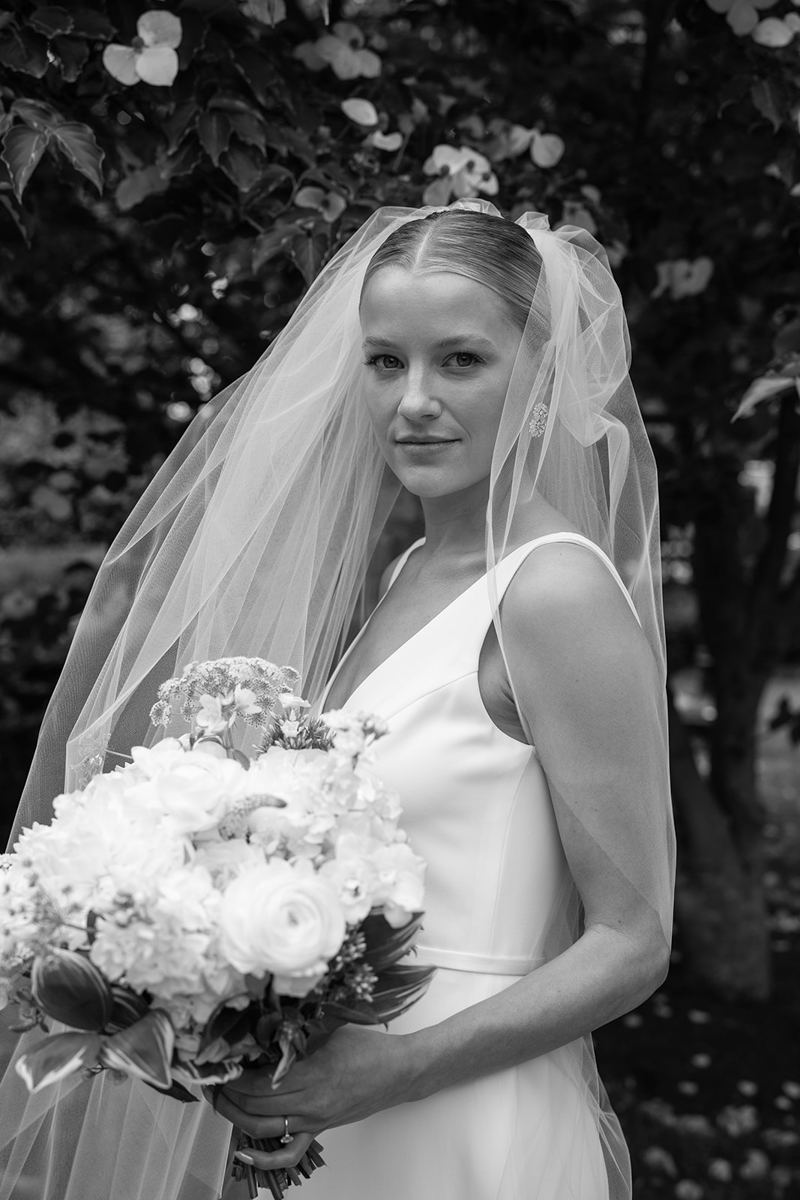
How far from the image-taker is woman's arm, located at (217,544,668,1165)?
1.71 metres

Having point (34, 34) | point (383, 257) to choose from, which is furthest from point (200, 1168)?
point (34, 34)

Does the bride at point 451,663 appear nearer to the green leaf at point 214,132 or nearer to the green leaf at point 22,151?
the green leaf at point 214,132

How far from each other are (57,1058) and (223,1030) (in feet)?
0.62

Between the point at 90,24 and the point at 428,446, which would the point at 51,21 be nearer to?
the point at 90,24

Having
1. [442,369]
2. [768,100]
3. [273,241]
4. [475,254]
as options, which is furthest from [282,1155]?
[768,100]

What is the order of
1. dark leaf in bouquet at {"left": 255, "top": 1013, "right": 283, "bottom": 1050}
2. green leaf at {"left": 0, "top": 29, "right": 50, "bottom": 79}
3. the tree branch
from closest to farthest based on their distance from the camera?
dark leaf in bouquet at {"left": 255, "top": 1013, "right": 283, "bottom": 1050} < green leaf at {"left": 0, "top": 29, "right": 50, "bottom": 79} < the tree branch

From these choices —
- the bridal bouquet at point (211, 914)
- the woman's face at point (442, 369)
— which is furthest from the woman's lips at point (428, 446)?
the bridal bouquet at point (211, 914)

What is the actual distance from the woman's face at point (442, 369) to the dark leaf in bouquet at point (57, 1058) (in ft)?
3.23

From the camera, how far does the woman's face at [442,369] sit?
192cm

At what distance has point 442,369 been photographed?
6.39ft

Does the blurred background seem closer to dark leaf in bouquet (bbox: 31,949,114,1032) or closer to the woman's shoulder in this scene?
the woman's shoulder

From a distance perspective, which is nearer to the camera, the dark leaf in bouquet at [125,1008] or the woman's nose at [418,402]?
the dark leaf in bouquet at [125,1008]

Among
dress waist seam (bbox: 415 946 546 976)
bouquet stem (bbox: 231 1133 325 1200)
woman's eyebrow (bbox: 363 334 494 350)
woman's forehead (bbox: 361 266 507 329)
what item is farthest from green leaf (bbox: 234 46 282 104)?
bouquet stem (bbox: 231 1133 325 1200)

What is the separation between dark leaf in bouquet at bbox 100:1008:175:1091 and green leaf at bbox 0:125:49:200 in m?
1.60
